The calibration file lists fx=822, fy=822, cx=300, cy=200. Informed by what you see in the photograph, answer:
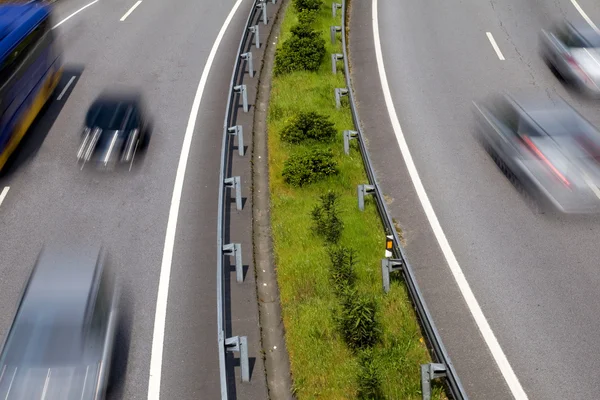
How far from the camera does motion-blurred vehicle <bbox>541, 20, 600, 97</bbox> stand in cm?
2586

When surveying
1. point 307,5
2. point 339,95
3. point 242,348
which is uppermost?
point 242,348

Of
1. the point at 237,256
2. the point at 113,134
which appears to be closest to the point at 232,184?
the point at 237,256

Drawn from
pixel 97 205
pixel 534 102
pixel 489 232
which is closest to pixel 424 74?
pixel 534 102

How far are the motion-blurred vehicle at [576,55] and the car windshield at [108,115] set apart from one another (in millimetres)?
13871

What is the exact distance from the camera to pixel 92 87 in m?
26.3

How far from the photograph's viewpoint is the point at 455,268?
→ 16953 mm

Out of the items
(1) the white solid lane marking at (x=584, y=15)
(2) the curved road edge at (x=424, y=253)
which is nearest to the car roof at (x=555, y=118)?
(2) the curved road edge at (x=424, y=253)

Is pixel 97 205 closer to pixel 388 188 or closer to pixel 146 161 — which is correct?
pixel 146 161

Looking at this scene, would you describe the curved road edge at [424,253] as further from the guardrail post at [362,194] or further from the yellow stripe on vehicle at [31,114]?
the yellow stripe on vehicle at [31,114]

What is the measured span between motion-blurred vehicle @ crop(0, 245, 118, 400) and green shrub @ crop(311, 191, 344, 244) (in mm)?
4665

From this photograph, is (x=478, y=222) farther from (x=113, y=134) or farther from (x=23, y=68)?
(x=23, y=68)

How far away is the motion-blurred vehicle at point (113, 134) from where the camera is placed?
71.4 feet

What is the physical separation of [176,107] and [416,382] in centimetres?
1365

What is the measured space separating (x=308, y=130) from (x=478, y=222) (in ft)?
19.0
